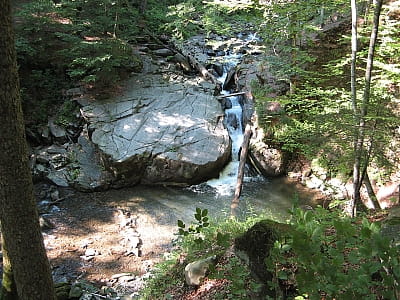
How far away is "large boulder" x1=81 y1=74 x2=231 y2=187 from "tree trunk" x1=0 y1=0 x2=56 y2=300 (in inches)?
218

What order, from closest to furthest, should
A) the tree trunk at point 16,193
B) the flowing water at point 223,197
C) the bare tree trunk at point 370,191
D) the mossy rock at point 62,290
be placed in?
the tree trunk at point 16,193
the mossy rock at point 62,290
the bare tree trunk at point 370,191
the flowing water at point 223,197

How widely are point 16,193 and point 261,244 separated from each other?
7.65ft

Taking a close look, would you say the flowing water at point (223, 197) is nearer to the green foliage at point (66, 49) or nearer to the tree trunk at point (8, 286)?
the green foliage at point (66, 49)

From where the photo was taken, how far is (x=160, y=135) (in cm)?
969

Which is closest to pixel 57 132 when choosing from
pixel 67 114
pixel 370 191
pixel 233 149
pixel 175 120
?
pixel 67 114

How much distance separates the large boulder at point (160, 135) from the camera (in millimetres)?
9219

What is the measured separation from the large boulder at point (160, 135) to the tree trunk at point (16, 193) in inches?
218

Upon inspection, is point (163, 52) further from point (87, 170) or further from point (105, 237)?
point (105, 237)

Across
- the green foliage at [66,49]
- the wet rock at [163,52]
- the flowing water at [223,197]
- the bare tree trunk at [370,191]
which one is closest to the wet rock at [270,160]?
the flowing water at [223,197]

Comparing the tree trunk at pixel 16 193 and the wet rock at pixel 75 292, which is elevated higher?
the tree trunk at pixel 16 193

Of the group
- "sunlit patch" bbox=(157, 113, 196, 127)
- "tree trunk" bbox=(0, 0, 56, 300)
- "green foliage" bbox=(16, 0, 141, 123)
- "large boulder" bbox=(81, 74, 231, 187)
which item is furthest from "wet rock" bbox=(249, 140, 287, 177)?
"tree trunk" bbox=(0, 0, 56, 300)

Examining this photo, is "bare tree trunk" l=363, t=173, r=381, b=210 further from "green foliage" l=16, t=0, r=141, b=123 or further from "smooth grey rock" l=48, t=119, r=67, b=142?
"smooth grey rock" l=48, t=119, r=67, b=142

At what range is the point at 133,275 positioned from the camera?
20.0ft

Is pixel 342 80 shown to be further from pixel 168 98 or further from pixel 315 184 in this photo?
pixel 168 98
